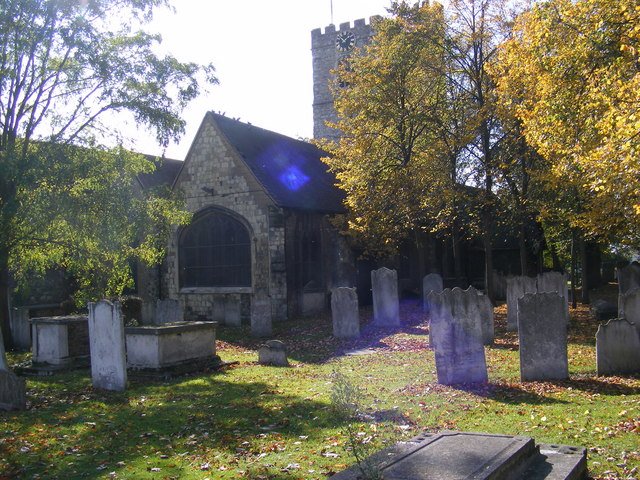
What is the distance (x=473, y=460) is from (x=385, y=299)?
1363 cm

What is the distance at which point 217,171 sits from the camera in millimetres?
24469

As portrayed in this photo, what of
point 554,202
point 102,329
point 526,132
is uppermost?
point 526,132

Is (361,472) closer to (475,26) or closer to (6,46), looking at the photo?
(6,46)

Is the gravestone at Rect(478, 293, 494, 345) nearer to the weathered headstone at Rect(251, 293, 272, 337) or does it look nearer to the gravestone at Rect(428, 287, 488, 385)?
the gravestone at Rect(428, 287, 488, 385)

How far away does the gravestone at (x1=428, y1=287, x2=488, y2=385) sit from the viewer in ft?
33.0

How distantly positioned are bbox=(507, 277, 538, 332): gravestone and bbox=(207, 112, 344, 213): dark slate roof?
9451 millimetres

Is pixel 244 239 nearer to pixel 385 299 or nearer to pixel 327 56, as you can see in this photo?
pixel 385 299

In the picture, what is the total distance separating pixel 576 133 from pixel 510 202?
7.66 metres

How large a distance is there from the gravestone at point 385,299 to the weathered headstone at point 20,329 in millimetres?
10344

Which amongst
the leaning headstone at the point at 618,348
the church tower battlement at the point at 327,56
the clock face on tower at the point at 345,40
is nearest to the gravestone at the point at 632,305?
the leaning headstone at the point at 618,348

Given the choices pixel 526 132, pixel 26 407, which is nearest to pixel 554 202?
pixel 526 132

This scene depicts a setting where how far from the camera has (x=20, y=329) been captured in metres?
18.0

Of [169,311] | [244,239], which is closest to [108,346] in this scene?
[169,311]

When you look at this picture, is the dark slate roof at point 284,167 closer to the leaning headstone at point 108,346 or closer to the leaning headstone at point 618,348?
the leaning headstone at point 108,346
